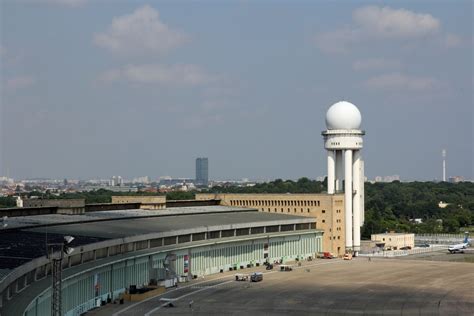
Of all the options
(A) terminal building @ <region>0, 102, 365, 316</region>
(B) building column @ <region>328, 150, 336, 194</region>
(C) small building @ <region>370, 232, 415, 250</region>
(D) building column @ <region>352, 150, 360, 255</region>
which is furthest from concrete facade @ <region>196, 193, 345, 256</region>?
(C) small building @ <region>370, 232, 415, 250</region>

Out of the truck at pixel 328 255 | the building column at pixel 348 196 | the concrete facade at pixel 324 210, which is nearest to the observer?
the truck at pixel 328 255

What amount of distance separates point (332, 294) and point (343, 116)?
6210 cm

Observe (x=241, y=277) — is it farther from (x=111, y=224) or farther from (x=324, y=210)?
(x=324, y=210)

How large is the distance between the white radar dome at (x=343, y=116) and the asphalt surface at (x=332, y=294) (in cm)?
3532

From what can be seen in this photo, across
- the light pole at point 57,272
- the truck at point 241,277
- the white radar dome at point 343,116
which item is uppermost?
the white radar dome at point 343,116

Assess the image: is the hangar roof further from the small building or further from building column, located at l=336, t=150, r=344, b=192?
the small building

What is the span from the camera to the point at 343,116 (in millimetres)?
151000

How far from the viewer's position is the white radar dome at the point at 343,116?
150613 mm

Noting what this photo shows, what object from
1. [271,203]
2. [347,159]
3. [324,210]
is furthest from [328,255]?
[347,159]

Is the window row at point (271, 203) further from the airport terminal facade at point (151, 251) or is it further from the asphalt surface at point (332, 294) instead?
the asphalt surface at point (332, 294)

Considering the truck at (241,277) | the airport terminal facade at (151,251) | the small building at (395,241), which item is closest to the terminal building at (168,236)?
the airport terminal facade at (151,251)

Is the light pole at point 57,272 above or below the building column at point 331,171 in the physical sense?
below

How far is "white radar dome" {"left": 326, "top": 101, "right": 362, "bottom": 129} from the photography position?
151 metres

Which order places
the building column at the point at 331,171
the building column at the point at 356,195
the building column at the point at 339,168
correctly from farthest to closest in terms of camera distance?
the building column at the point at 339,168 → the building column at the point at 331,171 → the building column at the point at 356,195
